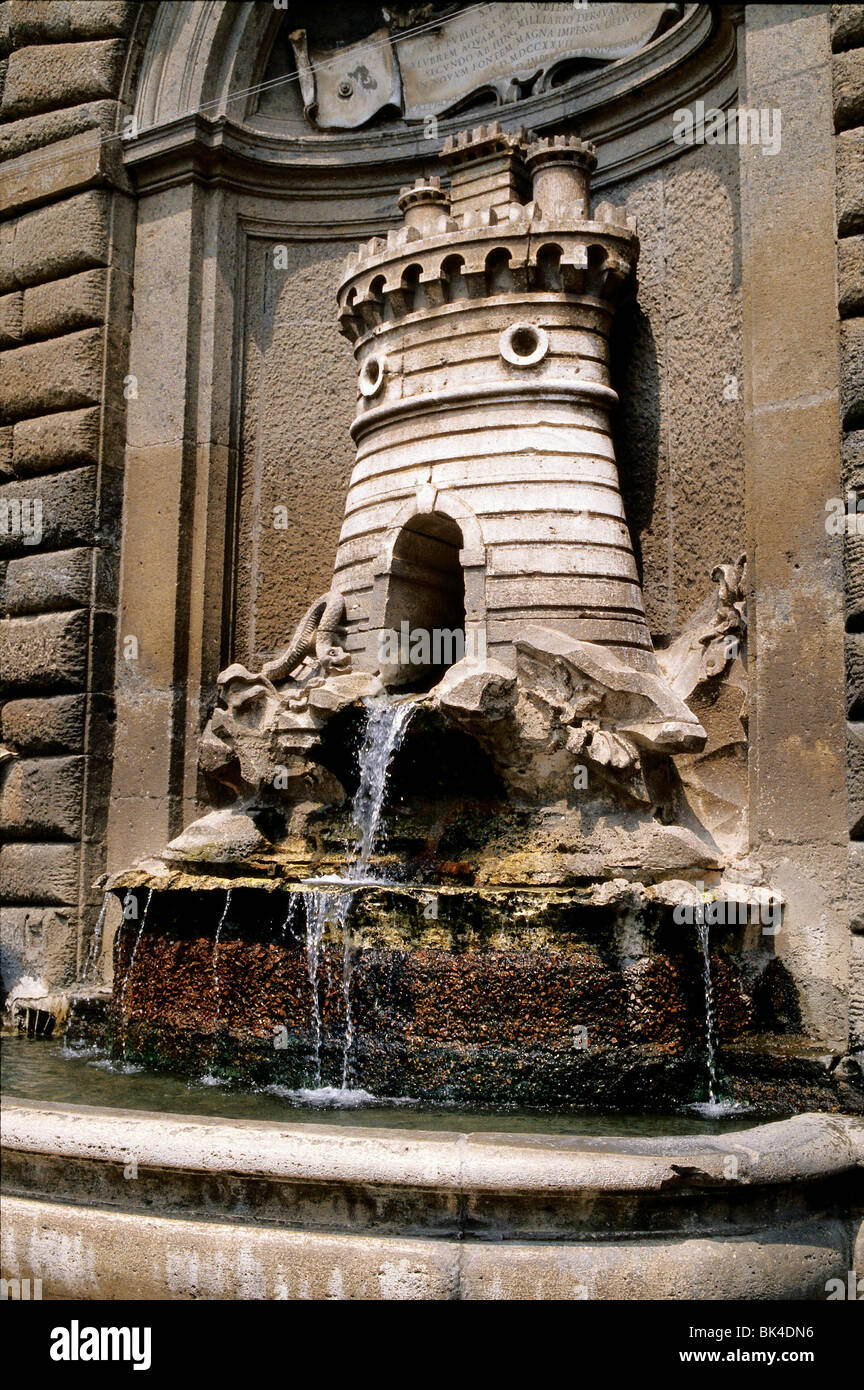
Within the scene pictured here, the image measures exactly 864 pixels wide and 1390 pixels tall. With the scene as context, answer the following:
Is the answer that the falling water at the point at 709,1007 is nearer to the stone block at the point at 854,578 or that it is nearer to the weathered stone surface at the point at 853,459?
the stone block at the point at 854,578

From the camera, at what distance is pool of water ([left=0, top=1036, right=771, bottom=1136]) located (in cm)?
452

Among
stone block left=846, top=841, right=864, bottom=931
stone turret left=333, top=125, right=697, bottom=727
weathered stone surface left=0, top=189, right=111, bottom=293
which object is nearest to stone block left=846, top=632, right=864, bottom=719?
stone block left=846, top=841, right=864, bottom=931

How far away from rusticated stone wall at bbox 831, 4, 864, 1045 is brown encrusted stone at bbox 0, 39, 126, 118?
465 cm

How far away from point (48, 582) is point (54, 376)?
4.34 feet

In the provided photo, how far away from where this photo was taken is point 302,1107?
16.0ft

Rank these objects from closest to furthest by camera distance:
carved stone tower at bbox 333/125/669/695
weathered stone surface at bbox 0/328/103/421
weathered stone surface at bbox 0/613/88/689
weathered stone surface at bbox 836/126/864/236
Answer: weathered stone surface at bbox 836/126/864/236
carved stone tower at bbox 333/125/669/695
weathered stone surface at bbox 0/613/88/689
weathered stone surface at bbox 0/328/103/421

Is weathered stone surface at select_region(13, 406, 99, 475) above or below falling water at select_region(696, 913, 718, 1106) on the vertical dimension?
above

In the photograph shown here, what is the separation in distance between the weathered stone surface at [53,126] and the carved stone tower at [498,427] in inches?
92.7

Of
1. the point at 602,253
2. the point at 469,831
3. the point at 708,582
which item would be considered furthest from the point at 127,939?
the point at 602,253

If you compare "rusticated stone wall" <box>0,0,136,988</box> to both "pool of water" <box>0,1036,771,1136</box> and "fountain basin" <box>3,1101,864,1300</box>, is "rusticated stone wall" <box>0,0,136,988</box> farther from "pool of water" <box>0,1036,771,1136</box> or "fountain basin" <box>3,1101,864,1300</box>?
"fountain basin" <box>3,1101,864,1300</box>

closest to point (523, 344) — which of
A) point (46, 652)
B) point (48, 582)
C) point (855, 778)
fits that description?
point (855, 778)

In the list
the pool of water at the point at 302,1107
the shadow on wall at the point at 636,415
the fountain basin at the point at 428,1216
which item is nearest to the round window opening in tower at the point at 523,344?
the shadow on wall at the point at 636,415

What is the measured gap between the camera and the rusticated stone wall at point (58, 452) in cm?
768

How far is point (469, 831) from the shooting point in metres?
5.91
